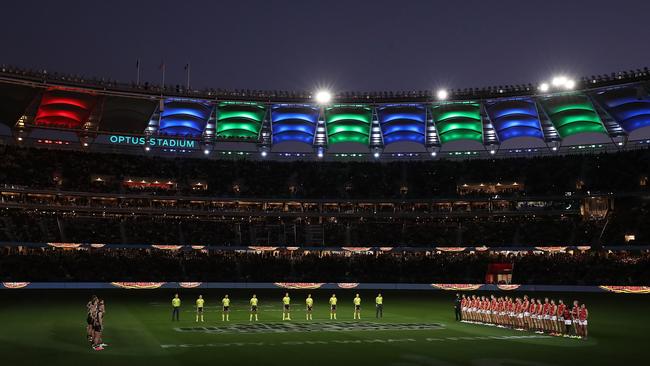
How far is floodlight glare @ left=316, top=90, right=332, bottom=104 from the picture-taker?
77.4m

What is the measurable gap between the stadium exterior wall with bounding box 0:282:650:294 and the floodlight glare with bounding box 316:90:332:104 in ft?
75.9

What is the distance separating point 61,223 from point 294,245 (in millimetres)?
28004

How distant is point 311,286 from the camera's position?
6556cm

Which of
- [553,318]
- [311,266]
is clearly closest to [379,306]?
[553,318]

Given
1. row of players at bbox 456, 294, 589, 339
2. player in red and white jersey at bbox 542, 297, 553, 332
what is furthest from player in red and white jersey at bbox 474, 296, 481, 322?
player in red and white jersey at bbox 542, 297, 553, 332

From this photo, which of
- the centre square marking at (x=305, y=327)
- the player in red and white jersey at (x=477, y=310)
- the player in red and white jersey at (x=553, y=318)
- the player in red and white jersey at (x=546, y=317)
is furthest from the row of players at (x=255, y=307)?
the player in red and white jersey at (x=553, y=318)

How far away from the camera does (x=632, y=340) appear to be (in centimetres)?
2942

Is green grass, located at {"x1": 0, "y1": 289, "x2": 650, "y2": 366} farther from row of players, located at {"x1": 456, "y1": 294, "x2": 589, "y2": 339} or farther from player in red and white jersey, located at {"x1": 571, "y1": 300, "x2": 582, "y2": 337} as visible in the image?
row of players, located at {"x1": 456, "y1": 294, "x2": 589, "y2": 339}

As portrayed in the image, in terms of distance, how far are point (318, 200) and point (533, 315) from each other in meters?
53.3

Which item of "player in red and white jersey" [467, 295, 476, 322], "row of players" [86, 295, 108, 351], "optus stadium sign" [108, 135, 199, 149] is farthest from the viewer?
"optus stadium sign" [108, 135, 199, 149]

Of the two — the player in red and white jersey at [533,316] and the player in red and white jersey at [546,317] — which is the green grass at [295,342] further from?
the player in red and white jersey at [546,317]

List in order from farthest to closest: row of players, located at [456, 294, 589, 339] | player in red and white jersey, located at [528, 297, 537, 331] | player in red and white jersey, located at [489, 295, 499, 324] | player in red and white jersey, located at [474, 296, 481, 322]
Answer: player in red and white jersey, located at [474, 296, 481, 322] < player in red and white jersey, located at [489, 295, 499, 324] < player in red and white jersey, located at [528, 297, 537, 331] < row of players, located at [456, 294, 589, 339]

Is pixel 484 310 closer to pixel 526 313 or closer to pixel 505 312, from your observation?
pixel 505 312

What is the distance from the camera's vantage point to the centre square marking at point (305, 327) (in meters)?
32.6
